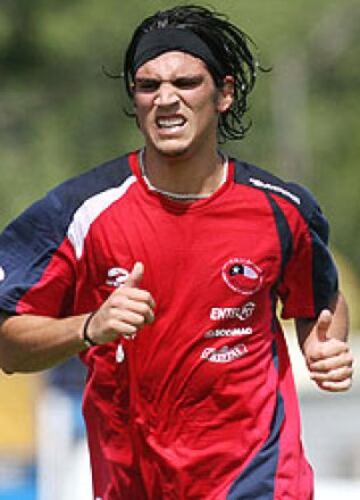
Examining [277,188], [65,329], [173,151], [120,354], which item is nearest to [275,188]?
[277,188]

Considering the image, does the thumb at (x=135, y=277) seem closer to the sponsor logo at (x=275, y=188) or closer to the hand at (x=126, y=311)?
the hand at (x=126, y=311)

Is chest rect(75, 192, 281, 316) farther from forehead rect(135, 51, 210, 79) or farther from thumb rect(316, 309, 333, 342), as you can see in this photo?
forehead rect(135, 51, 210, 79)

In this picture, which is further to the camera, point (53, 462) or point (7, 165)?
point (7, 165)

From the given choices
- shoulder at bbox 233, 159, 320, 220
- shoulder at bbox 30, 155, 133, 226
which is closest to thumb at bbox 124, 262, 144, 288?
shoulder at bbox 30, 155, 133, 226

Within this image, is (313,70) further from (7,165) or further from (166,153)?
(166,153)

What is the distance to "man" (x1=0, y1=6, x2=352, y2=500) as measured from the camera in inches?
261

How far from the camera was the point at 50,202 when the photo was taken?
21.8 feet

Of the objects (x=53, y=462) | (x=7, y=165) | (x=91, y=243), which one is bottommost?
(x=53, y=462)

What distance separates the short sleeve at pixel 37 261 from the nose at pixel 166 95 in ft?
1.60

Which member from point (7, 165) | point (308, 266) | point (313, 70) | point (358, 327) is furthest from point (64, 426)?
point (313, 70)

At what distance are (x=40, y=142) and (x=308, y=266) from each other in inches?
1115

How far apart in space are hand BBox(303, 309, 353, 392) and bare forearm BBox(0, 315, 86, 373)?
84 cm

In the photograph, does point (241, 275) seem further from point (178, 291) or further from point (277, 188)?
point (277, 188)

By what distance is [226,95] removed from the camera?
6.91m
